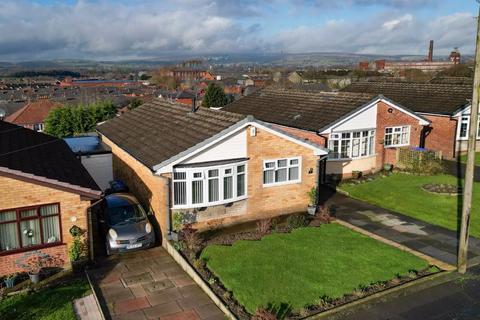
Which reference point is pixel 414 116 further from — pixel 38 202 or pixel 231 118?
pixel 38 202

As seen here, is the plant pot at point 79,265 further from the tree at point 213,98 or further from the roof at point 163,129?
the tree at point 213,98

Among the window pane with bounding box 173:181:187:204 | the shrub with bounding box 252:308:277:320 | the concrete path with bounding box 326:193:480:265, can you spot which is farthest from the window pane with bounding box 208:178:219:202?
the shrub with bounding box 252:308:277:320

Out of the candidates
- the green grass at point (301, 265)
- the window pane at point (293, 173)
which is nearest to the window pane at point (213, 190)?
the green grass at point (301, 265)

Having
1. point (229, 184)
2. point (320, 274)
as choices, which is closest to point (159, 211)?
point (229, 184)

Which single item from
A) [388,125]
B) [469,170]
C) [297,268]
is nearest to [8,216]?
[297,268]

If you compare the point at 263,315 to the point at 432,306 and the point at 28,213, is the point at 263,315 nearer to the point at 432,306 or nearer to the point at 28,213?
the point at 432,306

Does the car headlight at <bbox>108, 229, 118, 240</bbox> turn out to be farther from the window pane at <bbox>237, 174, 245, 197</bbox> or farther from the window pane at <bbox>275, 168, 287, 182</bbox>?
the window pane at <bbox>275, 168, 287, 182</bbox>
